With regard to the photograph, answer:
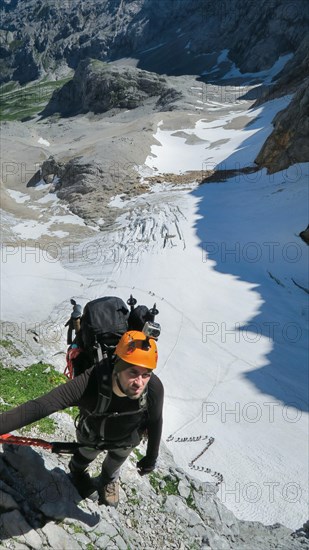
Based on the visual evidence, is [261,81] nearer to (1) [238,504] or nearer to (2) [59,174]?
(2) [59,174]

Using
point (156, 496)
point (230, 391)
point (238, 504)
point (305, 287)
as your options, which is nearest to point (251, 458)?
point (238, 504)

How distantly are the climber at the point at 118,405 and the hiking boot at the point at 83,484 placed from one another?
635mm

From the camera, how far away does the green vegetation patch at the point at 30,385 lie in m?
7.88

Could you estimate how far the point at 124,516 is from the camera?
6734mm

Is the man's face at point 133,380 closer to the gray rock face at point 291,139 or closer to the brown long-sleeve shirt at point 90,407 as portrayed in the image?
the brown long-sleeve shirt at point 90,407

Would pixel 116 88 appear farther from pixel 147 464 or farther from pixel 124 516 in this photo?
pixel 147 464

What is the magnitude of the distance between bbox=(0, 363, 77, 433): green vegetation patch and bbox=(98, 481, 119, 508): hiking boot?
5.94 feet

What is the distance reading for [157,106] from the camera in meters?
90.4

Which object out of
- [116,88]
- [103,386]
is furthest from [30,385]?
[116,88]

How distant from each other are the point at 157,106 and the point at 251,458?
89.3 metres

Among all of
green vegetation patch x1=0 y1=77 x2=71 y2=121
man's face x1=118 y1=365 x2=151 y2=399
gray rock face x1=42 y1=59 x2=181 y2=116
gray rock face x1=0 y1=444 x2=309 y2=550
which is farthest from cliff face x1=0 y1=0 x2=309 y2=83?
man's face x1=118 y1=365 x2=151 y2=399

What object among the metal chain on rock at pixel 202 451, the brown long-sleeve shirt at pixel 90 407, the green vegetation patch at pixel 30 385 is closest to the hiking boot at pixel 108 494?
the brown long-sleeve shirt at pixel 90 407

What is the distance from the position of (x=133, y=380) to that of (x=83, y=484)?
2.65 meters

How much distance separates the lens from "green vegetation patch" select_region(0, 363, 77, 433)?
7.88 m
